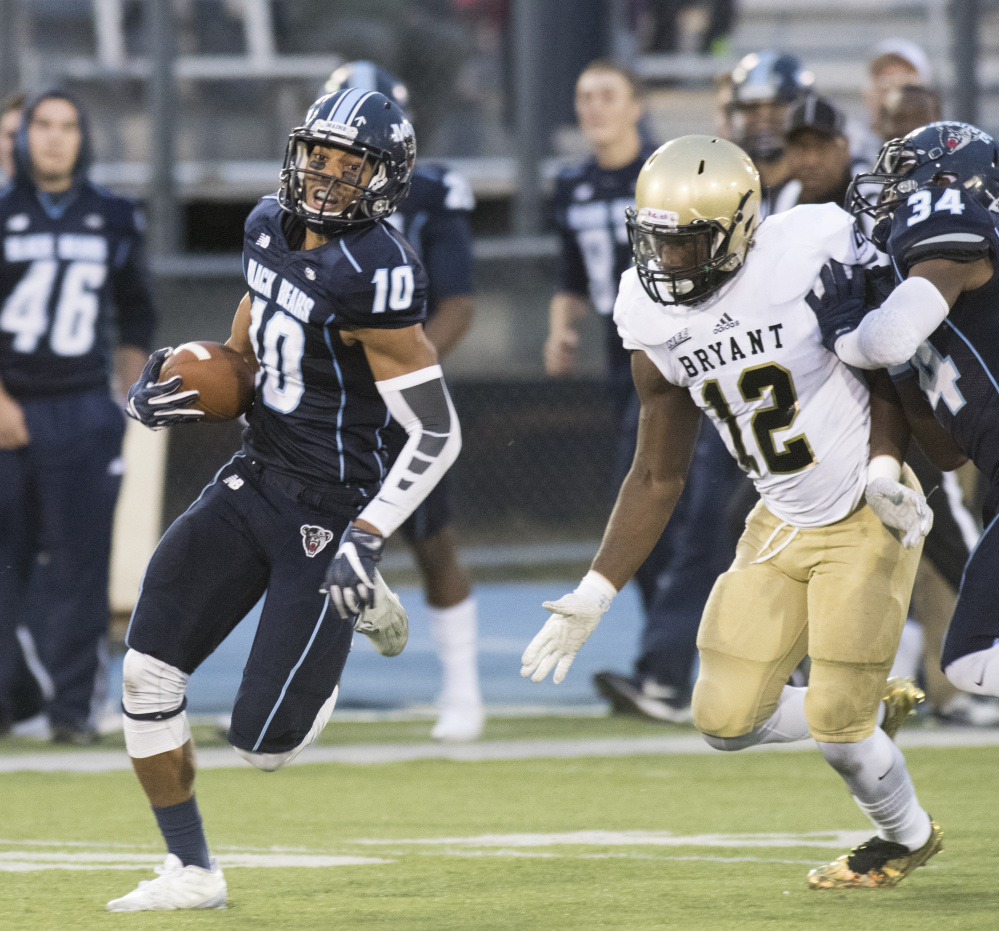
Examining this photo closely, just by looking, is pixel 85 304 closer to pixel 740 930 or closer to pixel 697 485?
pixel 697 485

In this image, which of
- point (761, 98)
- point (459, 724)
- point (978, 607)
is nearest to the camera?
point (978, 607)

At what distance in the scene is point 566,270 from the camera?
670cm

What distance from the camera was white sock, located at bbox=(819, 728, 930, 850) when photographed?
367 cm

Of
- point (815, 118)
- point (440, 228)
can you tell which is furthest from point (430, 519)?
point (815, 118)

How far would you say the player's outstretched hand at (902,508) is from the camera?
3.57 metres

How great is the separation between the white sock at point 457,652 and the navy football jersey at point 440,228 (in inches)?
39.6

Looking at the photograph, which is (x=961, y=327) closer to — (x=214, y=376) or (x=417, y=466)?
(x=417, y=466)

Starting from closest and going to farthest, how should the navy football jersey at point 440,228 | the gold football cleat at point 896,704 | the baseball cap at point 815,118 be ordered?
the gold football cleat at point 896,704, the baseball cap at point 815,118, the navy football jersey at point 440,228

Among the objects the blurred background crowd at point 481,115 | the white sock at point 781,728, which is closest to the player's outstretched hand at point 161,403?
the white sock at point 781,728

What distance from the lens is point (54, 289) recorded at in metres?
5.88

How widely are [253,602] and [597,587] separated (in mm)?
738

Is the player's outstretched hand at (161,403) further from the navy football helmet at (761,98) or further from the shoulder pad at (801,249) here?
the navy football helmet at (761,98)

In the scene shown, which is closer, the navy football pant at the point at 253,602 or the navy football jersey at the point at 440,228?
the navy football pant at the point at 253,602

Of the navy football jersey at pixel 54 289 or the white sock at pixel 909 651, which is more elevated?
the navy football jersey at pixel 54 289
